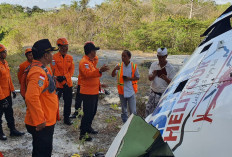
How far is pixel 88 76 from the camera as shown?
4090 mm

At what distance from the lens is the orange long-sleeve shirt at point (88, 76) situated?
410 cm

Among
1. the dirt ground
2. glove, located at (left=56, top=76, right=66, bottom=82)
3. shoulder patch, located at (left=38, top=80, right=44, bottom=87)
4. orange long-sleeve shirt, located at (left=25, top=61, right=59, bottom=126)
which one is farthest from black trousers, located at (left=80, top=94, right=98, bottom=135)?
shoulder patch, located at (left=38, top=80, right=44, bottom=87)

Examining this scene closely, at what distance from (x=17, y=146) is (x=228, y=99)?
12.7 ft

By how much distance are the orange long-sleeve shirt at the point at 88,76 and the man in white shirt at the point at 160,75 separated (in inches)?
36.7

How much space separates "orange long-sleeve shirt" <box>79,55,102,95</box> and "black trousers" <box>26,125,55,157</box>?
1320 mm

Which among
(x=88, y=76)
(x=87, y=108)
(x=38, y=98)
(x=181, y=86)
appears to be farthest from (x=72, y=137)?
(x=181, y=86)

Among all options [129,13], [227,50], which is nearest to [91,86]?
[227,50]

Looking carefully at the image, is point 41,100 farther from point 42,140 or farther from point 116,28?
point 116,28

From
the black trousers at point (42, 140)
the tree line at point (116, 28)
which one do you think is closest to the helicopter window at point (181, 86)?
the black trousers at point (42, 140)

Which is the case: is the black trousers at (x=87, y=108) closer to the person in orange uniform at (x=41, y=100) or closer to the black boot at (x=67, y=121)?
the black boot at (x=67, y=121)

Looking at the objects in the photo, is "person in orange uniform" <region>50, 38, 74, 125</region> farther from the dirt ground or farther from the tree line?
the tree line

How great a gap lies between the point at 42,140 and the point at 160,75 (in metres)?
2.10

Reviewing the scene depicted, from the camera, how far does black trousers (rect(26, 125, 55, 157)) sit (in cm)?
295

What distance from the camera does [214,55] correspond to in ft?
6.23
